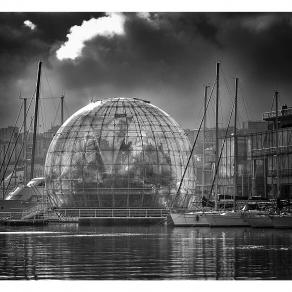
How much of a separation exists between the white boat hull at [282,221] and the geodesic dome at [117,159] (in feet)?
57.2

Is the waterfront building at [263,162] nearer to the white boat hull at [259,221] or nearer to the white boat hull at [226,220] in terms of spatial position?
the white boat hull at [226,220]

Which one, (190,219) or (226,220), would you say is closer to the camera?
(226,220)

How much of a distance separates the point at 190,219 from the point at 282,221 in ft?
20.6

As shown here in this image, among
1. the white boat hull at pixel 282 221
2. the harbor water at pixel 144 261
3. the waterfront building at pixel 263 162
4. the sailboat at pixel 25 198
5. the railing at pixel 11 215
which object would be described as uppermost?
the waterfront building at pixel 263 162

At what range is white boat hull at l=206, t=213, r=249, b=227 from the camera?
190 feet

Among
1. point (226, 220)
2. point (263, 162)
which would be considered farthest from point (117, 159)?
point (226, 220)

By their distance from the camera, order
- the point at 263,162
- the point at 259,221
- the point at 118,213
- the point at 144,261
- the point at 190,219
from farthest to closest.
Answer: the point at 263,162 < the point at 118,213 < the point at 190,219 < the point at 259,221 < the point at 144,261

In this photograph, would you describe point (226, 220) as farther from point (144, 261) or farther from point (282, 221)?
point (144, 261)

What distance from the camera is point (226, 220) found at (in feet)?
192

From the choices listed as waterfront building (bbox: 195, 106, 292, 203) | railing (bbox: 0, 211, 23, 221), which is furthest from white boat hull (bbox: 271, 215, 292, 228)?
railing (bbox: 0, 211, 23, 221)

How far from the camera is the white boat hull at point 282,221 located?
54719 mm

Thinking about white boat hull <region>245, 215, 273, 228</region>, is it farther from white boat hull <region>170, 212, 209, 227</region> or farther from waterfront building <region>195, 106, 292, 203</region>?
waterfront building <region>195, 106, 292, 203</region>

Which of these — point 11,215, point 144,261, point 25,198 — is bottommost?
point 144,261

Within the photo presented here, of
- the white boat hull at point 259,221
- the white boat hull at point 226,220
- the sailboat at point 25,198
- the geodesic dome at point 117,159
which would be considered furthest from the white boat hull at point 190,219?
the sailboat at point 25,198
